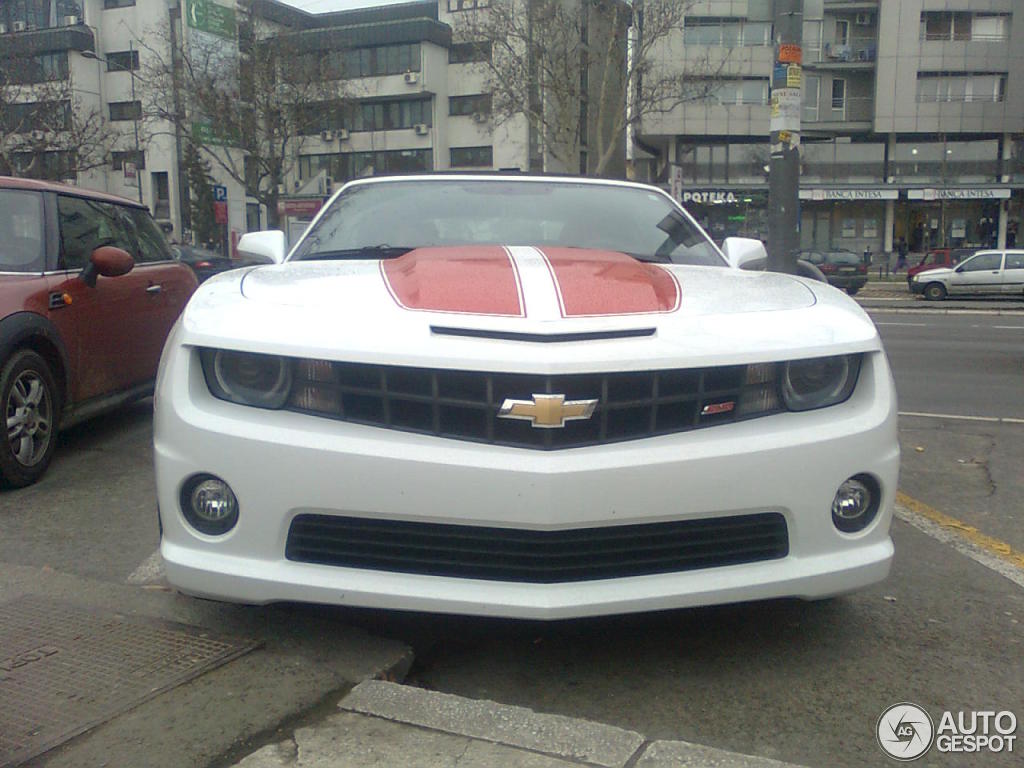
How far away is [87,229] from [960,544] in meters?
5.03

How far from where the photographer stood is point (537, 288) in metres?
2.87

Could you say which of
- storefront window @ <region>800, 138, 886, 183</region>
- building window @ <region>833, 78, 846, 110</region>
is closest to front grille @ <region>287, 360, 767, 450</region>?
storefront window @ <region>800, 138, 886, 183</region>

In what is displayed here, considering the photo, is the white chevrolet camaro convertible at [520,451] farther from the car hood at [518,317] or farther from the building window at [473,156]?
the building window at [473,156]

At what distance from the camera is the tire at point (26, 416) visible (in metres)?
4.64

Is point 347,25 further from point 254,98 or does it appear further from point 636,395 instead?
point 636,395

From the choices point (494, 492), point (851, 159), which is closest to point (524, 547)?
point (494, 492)

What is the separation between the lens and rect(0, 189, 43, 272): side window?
5.04 meters

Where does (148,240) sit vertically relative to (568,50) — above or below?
below

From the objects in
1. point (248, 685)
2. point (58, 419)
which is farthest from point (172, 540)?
point (58, 419)

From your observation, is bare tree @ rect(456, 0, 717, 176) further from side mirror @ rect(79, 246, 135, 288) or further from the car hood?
the car hood

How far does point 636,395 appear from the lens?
2.60 metres

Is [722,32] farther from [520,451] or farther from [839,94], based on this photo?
[520,451]

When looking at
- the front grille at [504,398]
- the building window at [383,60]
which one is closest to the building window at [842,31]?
the building window at [383,60]

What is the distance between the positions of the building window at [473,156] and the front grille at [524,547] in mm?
51659
